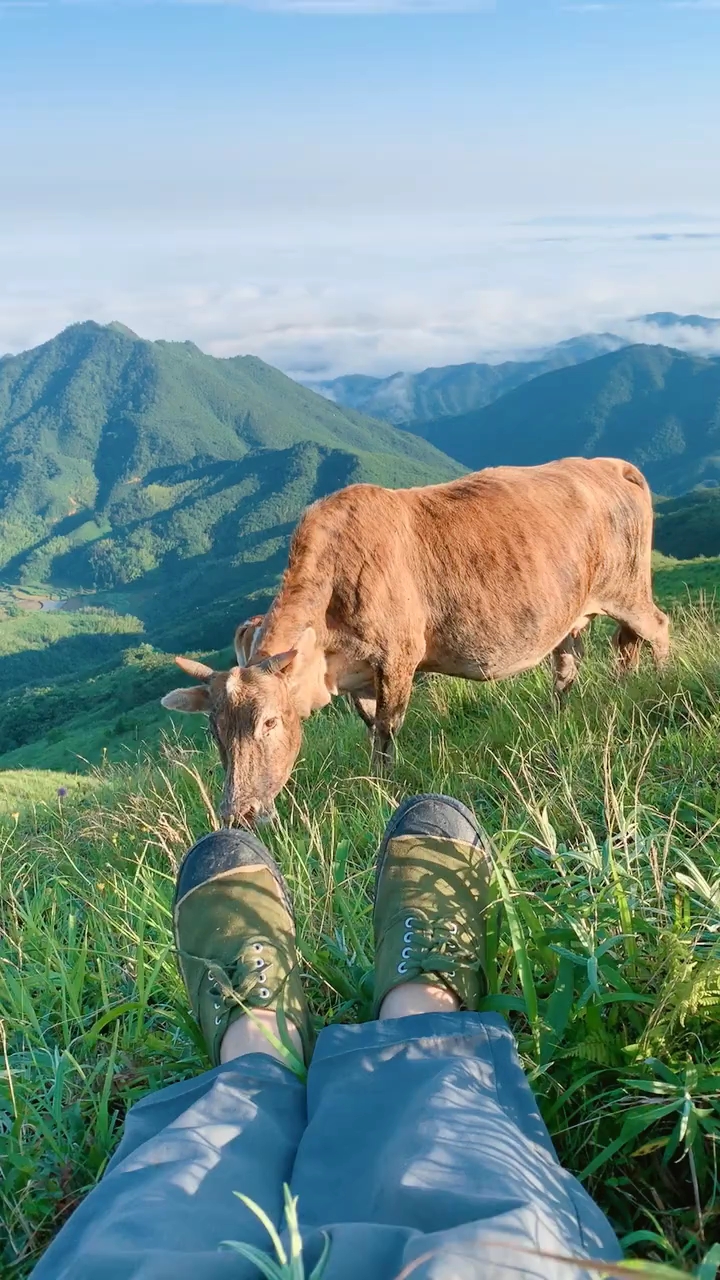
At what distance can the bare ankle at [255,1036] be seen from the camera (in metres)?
3.15

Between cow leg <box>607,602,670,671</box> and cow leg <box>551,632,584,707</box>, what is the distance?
0.46 metres

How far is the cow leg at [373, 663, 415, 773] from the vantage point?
7.82m

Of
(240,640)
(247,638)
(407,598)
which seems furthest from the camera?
(240,640)

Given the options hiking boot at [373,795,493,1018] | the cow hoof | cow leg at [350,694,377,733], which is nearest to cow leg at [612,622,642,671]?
cow leg at [350,694,377,733]

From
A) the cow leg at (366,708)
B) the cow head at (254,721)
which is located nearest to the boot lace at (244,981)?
the cow head at (254,721)

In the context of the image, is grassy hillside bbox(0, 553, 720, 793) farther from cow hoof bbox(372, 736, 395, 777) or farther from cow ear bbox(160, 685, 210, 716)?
cow ear bbox(160, 685, 210, 716)

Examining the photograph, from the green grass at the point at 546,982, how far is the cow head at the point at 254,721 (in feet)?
1.66

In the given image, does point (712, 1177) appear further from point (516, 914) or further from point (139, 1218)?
point (139, 1218)

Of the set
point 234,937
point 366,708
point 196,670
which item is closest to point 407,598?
point 366,708

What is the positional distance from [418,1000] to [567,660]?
6.95 meters

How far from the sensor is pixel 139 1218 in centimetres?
227

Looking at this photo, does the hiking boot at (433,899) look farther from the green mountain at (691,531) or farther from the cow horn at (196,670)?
the green mountain at (691,531)

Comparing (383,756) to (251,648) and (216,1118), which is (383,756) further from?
(216,1118)

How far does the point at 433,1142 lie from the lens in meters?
2.38
